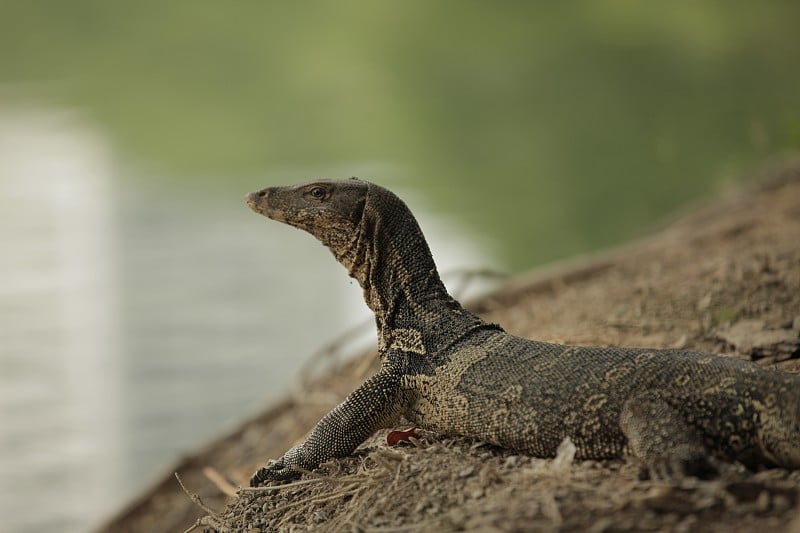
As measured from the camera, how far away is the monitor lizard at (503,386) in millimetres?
3303

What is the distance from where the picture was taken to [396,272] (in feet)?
13.7

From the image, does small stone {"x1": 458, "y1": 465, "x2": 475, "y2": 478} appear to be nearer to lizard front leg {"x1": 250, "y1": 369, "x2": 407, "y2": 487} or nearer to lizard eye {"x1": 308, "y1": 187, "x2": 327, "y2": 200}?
lizard front leg {"x1": 250, "y1": 369, "x2": 407, "y2": 487}

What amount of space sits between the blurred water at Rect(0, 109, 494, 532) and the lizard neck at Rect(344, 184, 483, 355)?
541cm

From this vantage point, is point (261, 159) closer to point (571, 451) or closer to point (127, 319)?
point (127, 319)

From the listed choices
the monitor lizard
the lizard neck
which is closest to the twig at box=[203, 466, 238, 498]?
the monitor lizard

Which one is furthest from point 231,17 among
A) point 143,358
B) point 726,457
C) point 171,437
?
point 726,457

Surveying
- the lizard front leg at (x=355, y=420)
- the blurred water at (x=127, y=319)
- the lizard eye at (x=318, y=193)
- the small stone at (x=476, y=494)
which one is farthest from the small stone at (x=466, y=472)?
the blurred water at (x=127, y=319)

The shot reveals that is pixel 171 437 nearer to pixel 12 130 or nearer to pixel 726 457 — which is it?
pixel 726 457

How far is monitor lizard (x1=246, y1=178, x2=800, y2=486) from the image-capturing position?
Result: 3303 millimetres

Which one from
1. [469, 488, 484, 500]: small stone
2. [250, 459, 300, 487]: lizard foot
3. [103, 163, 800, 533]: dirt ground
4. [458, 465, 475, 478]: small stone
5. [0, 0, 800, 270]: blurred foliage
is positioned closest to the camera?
[103, 163, 800, 533]: dirt ground

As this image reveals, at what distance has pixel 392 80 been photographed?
2016cm

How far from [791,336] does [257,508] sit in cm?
256

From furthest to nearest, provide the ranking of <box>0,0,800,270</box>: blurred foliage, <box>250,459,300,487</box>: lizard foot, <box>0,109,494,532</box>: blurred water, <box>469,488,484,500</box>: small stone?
<box>0,0,800,270</box>: blurred foliage < <box>0,109,494,532</box>: blurred water < <box>250,459,300,487</box>: lizard foot < <box>469,488,484,500</box>: small stone

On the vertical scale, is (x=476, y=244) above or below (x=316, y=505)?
above
